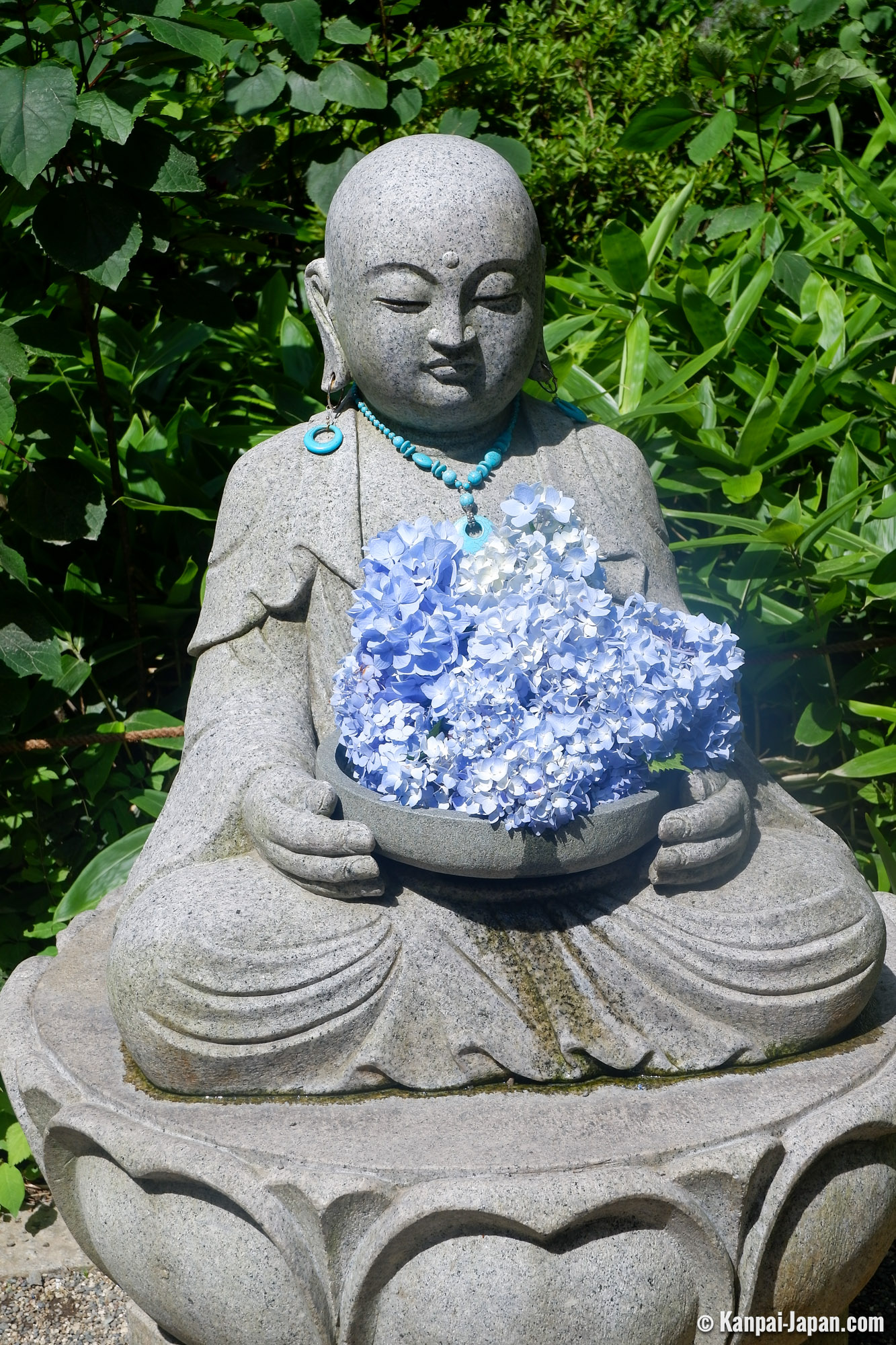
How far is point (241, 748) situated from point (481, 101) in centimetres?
392

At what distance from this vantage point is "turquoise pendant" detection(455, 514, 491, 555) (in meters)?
2.39

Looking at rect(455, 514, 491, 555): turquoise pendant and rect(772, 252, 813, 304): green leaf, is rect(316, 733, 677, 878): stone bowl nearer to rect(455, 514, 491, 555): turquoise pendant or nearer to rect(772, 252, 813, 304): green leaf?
rect(455, 514, 491, 555): turquoise pendant

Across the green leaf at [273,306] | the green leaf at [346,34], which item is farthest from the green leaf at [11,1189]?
the green leaf at [346,34]

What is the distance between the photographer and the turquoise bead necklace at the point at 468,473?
2461 millimetres

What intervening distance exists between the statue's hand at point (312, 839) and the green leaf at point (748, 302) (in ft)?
7.38

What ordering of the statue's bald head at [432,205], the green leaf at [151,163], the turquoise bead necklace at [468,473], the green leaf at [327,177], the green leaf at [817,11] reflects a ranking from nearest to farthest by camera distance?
the statue's bald head at [432,205]
the turquoise bead necklace at [468,473]
the green leaf at [151,163]
the green leaf at [327,177]
the green leaf at [817,11]

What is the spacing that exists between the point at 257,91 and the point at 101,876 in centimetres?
224

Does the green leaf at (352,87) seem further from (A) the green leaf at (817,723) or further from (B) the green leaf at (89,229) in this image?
(A) the green leaf at (817,723)

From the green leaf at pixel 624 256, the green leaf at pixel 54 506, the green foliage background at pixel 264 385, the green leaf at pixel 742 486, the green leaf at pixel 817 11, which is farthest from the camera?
the green leaf at pixel 817 11

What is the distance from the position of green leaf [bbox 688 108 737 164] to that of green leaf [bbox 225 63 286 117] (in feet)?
4.20

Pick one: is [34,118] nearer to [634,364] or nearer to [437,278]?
[437,278]

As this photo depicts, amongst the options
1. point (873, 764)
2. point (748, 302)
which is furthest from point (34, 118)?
point (873, 764)

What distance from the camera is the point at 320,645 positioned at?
2.54 metres

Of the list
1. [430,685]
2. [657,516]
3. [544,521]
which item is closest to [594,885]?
[430,685]
